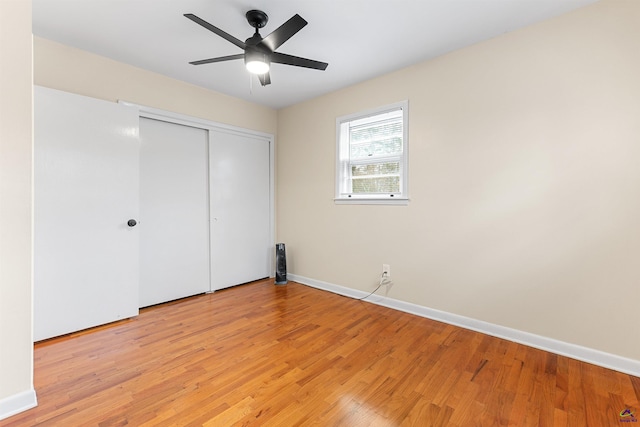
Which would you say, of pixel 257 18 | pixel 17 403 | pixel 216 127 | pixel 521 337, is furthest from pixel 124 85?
pixel 521 337

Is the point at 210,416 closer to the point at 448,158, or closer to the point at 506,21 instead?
the point at 448,158

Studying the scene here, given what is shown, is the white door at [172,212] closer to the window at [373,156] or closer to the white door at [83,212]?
the white door at [83,212]

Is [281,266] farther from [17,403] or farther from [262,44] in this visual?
[262,44]

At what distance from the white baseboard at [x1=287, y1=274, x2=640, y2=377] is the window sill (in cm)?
104

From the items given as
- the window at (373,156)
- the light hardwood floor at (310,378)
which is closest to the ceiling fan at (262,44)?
the window at (373,156)

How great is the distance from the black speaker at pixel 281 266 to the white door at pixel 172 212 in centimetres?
92

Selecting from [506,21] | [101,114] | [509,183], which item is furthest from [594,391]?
[101,114]

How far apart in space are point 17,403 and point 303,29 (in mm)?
2976

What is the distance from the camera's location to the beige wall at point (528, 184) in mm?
1907

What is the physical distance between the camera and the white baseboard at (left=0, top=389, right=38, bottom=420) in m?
1.45

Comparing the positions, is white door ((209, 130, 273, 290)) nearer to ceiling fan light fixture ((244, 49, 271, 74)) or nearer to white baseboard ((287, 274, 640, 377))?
white baseboard ((287, 274, 640, 377))

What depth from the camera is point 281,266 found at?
394cm

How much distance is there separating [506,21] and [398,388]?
2744mm

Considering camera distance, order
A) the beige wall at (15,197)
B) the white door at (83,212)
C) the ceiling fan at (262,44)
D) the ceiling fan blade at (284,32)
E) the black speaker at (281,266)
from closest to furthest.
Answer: the beige wall at (15,197)
the ceiling fan blade at (284,32)
the ceiling fan at (262,44)
the white door at (83,212)
the black speaker at (281,266)
